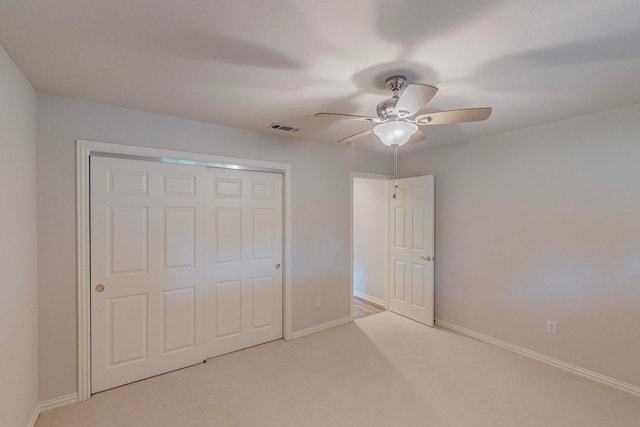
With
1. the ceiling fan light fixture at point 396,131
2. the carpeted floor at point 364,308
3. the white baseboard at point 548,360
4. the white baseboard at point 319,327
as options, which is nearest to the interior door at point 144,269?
the white baseboard at point 319,327

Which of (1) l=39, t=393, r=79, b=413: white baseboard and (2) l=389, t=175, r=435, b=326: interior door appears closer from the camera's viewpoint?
(1) l=39, t=393, r=79, b=413: white baseboard

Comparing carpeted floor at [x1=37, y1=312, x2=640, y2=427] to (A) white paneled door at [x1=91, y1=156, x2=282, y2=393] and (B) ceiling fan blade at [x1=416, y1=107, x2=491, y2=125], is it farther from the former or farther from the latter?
(B) ceiling fan blade at [x1=416, y1=107, x2=491, y2=125]

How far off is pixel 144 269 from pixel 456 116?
2.82m

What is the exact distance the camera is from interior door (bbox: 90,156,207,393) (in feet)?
8.00

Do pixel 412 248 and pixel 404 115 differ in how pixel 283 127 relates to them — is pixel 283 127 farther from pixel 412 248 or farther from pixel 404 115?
pixel 412 248

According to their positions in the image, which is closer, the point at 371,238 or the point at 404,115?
the point at 404,115

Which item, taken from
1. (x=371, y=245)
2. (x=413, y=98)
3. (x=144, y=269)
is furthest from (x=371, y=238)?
(x=413, y=98)

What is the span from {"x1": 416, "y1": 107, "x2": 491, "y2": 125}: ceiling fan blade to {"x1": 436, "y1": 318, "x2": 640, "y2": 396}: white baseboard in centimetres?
264

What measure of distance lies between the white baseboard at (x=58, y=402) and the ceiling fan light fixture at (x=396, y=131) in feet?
10.1

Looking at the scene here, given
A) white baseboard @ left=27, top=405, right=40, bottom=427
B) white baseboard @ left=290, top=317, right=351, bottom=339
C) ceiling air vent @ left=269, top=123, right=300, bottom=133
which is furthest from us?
white baseboard @ left=290, top=317, right=351, bottom=339

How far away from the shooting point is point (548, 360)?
2.92 meters

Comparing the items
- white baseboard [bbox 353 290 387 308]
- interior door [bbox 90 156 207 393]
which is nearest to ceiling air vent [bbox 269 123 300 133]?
interior door [bbox 90 156 207 393]

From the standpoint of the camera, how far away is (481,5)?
127 centimetres

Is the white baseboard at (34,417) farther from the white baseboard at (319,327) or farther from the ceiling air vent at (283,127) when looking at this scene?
the ceiling air vent at (283,127)
